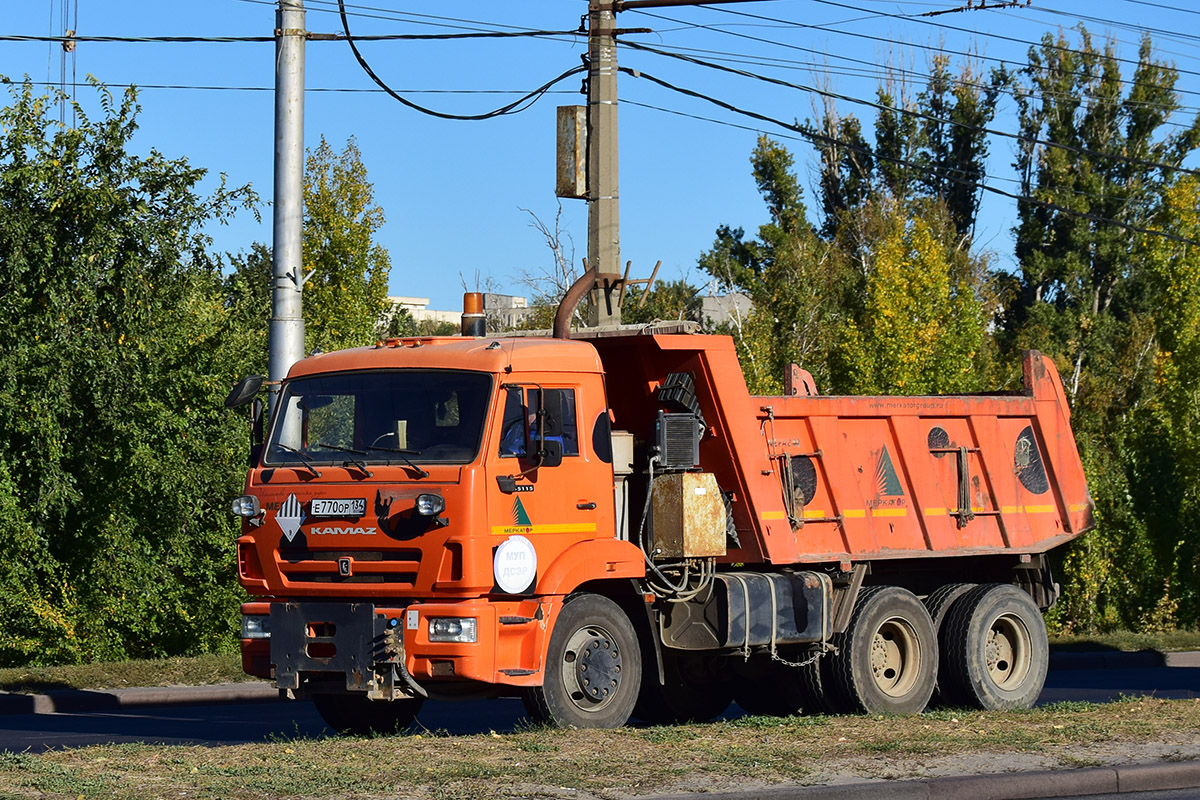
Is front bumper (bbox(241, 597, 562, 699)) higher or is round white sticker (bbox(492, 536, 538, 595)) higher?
round white sticker (bbox(492, 536, 538, 595))

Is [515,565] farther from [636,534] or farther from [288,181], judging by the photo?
[288,181]

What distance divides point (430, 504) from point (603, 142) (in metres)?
7.62

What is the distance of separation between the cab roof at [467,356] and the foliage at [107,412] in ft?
26.6

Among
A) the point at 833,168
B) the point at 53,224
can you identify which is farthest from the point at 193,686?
the point at 833,168

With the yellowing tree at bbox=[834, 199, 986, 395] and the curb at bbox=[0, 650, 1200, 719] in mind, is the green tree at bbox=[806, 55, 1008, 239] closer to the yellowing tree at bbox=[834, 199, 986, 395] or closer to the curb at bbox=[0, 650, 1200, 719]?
the yellowing tree at bbox=[834, 199, 986, 395]

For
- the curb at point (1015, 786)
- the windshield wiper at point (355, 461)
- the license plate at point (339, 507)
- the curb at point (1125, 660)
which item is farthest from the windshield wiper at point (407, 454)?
the curb at point (1125, 660)

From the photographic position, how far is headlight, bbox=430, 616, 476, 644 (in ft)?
33.7

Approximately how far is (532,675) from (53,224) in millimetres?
10946

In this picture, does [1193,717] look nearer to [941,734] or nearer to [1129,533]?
[941,734]

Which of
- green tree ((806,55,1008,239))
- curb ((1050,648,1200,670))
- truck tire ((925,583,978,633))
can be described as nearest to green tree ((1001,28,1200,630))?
green tree ((806,55,1008,239))

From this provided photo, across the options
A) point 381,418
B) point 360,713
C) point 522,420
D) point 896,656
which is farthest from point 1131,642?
point 381,418

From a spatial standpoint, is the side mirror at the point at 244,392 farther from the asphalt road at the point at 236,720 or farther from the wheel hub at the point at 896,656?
the wheel hub at the point at 896,656

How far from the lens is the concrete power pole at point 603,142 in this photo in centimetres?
1683

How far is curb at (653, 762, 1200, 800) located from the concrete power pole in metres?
8.93
